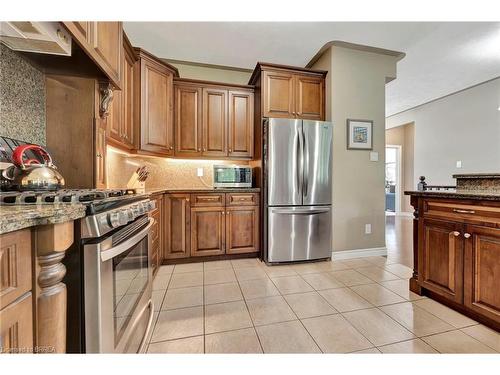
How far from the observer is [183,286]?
2.14 meters

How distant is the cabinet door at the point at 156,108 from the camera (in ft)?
8.28

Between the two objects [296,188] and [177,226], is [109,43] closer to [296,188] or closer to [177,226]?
[177,226]

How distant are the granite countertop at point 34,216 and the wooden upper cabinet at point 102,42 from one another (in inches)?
37.6

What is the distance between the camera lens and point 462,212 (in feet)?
5.16

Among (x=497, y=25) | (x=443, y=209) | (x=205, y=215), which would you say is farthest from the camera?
(x=205, y=215)

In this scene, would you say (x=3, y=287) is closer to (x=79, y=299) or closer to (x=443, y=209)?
(x=79, y=299)

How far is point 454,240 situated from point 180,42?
3386 millimetres

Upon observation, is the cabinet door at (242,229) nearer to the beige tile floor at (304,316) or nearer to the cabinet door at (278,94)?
the beige tile floor at (304,316)

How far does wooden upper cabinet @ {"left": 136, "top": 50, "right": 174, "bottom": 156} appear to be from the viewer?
2.51 m

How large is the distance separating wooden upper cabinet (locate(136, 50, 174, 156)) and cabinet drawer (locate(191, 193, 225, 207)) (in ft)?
2.30

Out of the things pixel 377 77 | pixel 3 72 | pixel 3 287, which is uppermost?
pixel 377 77

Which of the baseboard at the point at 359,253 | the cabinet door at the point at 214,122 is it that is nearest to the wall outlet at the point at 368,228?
the baseboard at the point at 359,253

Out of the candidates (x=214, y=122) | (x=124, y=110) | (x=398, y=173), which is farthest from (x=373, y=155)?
(x=398, y=173)
